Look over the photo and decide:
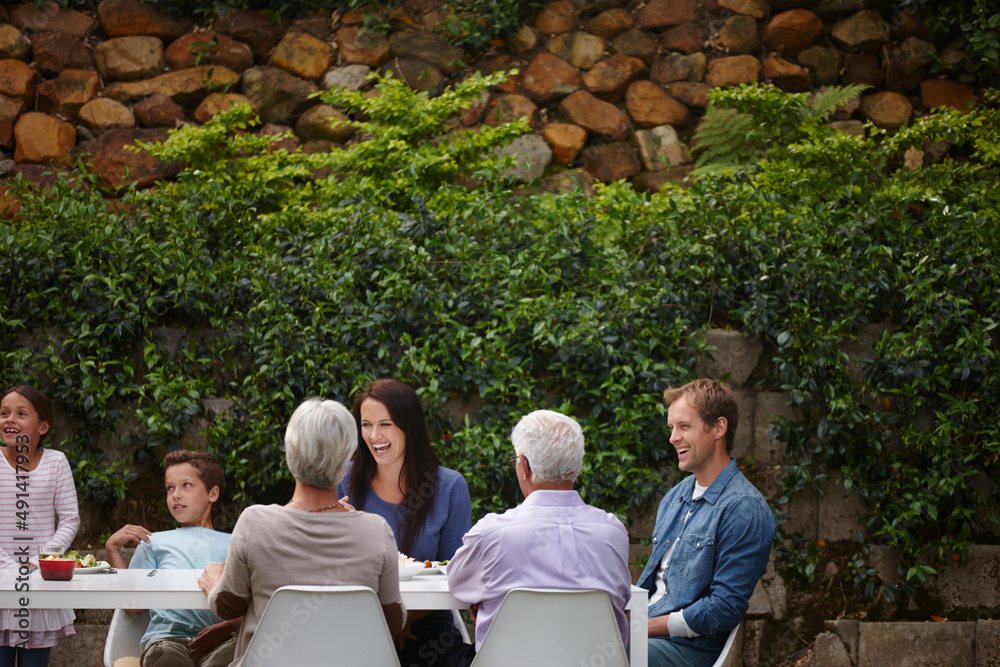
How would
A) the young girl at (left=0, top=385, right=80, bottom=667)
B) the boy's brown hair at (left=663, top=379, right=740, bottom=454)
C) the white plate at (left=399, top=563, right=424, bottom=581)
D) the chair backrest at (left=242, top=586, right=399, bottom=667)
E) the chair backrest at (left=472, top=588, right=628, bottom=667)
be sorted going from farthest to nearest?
1. the young girl at (left=0, top=385, right=80, bottom=667)
2. the boy's brown hair at (left=663, top=379, right=740, bottom=454)
3. the white plate at (left=399, top=563, right=424, bottom=581)
4. the chair backrest at (left=472, top=588, right=628, bottom=667)
5. the chair backrest at (left=242, top=586, right=399, bottom=667)

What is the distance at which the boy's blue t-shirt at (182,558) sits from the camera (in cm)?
268

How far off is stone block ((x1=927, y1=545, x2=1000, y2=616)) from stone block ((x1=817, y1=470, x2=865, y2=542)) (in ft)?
1.42

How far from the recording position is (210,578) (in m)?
2.31

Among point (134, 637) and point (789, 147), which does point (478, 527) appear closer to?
point (134, 637)

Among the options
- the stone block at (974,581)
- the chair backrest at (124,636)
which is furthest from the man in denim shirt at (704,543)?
the stone block at (974,581)

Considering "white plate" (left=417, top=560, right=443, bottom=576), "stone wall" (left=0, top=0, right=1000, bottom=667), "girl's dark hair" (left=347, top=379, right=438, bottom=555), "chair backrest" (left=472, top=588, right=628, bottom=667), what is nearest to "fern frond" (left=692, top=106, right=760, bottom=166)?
"stone wall" (left=0, top=0, right=1000, bottom=667)

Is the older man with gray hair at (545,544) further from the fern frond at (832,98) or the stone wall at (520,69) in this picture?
the fern frond at (832,98)

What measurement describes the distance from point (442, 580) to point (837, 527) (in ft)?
7.60

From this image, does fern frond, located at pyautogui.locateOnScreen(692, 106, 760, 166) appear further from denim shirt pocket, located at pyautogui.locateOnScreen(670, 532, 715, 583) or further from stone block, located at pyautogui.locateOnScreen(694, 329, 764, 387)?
denim shirt pocket, located at pyautogui.locateOnScreen(670, 532, 715, 583)

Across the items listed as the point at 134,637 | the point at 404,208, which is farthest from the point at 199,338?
the point at 134,637

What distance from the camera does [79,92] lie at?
5.27 meters

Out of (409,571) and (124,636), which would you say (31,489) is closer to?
(124,636)

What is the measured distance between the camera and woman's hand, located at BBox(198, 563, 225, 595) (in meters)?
2.27

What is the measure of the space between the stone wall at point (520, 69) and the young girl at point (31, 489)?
2.10 metres
